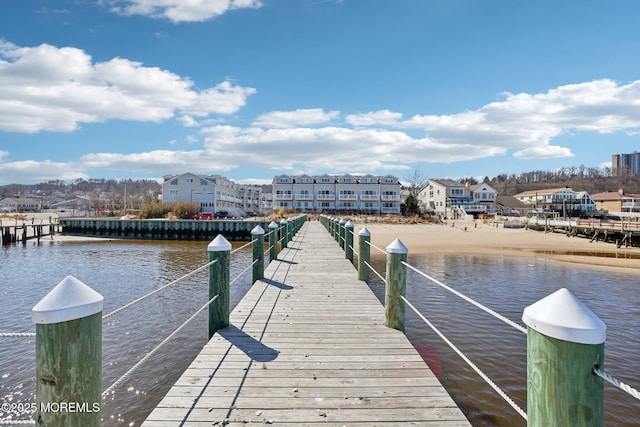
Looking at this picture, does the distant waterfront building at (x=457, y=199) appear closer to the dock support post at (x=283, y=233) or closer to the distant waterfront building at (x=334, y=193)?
the distant waterfront building at (x=334, y=193)

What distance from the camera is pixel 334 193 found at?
69.7m

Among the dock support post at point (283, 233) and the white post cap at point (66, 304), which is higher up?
the white post cap at point (66, 304)

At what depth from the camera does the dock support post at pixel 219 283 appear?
5172 mm

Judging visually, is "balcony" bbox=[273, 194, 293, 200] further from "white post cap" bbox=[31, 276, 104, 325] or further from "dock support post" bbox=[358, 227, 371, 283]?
"white post cap" bbox=[31, 276, 104, 325]

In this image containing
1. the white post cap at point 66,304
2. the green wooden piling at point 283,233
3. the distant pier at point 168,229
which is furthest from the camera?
the distant pier at point 168,229

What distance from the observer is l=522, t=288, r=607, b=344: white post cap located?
66.6 inches

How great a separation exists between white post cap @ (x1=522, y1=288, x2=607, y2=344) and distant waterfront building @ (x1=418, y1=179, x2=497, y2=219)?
69.0 m

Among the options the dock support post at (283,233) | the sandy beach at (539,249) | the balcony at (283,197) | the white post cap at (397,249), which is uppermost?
the balcony at (283,197)

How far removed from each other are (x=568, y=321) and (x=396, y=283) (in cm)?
358

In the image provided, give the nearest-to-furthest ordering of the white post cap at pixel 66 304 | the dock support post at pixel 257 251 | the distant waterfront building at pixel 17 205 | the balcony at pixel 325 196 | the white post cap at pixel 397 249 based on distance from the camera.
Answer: the white post cap at pixel 66 304 < the white post cap at pixel 397 249 < the dock support post at pixel 257 251 < the balcony at pixel 325 196 < the distant waterfront building at pixel 17 205

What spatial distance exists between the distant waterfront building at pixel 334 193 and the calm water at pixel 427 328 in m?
48.8

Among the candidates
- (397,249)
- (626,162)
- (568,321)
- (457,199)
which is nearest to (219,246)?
(397,249)

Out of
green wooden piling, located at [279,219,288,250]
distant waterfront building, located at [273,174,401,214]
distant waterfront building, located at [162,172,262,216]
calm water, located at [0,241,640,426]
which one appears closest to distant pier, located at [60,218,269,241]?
calm water, located at [0,241,640,426]

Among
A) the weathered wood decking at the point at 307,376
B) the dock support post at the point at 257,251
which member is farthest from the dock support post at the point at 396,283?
the dock support post at the point at 257,251
